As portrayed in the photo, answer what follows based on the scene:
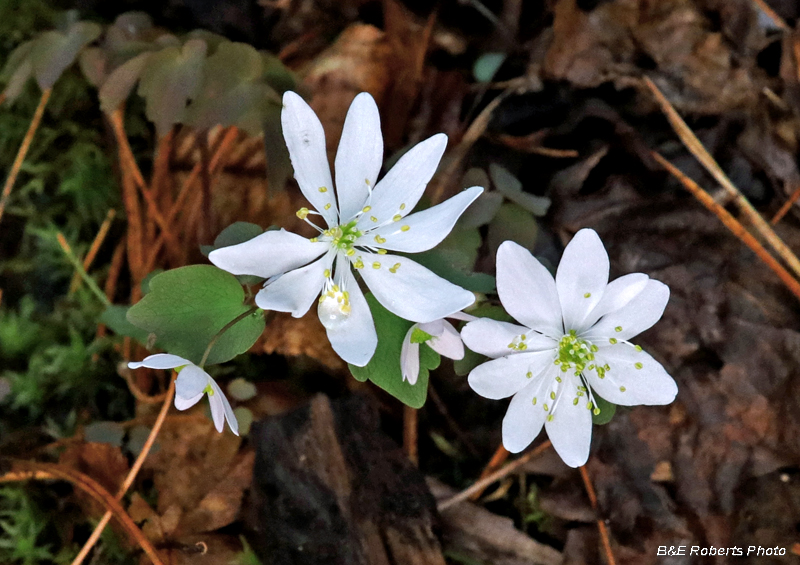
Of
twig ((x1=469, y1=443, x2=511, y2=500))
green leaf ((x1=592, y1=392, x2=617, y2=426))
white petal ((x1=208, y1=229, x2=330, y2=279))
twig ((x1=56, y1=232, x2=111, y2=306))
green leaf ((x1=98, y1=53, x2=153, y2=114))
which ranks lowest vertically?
twig ((x1=469, y1=443, x2=511, y2=500))

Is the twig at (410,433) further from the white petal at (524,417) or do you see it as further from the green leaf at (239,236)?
the green leaf at (239,236)

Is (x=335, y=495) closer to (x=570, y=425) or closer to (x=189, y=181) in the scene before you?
(x=570, y=425)

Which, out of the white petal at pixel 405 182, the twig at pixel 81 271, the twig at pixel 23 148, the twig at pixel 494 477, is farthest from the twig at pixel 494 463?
the twig at pixel 23 148

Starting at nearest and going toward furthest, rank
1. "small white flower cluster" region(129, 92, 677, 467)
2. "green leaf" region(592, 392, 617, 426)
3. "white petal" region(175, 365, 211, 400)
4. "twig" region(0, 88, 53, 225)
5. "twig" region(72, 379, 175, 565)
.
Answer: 1. "white petal" region(175, 365, 211, 400)
2. "small white flower cluster" region(129, 92, 677, 467)
3. "green leaf" region(592, 392, 617, 426)
4. "twig" region(72, 379, 175, 565)
5. "twig" region(0, 88, 53, 225)

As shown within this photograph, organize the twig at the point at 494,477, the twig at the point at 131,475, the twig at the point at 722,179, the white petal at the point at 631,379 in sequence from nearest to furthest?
the white petal at the point at 631,379 < the twig at the point at 131,475 < the twig at the point at 494,477 < the twig at the point at 722,179

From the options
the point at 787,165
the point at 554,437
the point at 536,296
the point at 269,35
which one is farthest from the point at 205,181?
the point at 787,165

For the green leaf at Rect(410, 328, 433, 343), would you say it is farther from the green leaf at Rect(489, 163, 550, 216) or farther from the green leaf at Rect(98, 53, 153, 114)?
the green leaf at Rect(98, 53, 153, 114)

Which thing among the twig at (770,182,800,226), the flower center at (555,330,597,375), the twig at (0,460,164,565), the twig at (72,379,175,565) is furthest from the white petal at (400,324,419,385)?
the twig at (770,182,800,226)
